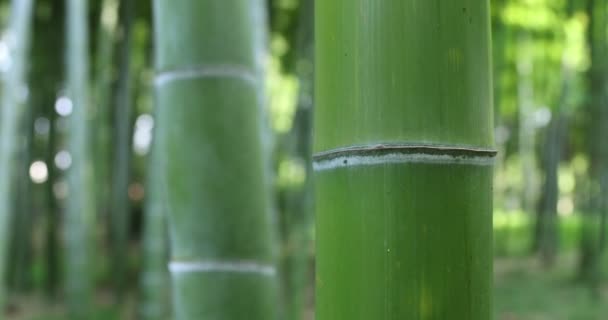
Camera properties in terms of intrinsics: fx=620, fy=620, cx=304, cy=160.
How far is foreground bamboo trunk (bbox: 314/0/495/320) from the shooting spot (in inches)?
18.4

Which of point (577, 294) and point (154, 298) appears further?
point (577, 294)

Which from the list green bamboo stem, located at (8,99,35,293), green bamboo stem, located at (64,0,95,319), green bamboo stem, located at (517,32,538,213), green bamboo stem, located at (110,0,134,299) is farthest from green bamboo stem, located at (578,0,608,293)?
green bamboo stem, located at (8,99,35,293)

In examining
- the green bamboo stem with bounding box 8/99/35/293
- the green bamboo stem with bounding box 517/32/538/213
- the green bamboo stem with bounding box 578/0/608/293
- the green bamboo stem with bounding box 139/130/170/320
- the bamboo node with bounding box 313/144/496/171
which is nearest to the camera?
the bamboo node with bounding box 313/144/496/171

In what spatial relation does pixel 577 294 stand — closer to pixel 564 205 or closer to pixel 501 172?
pixel 501 172

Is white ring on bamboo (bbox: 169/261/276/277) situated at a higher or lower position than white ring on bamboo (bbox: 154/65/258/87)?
lower

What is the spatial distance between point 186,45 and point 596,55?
312 cm

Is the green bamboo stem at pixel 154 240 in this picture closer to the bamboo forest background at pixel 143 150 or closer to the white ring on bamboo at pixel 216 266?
the bamboo forest background at pixel 143 150

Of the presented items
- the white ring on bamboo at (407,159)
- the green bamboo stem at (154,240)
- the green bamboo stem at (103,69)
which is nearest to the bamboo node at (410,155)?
the white ring on bamboo at (407,159)

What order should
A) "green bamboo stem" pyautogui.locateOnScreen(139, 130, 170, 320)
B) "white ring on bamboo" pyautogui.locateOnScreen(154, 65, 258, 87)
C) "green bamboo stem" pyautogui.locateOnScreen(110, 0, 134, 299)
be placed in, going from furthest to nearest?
"green bamboo stem" pyautogui.locateOnScreen(110, 0, 134, 299)
"green bamboo stem" pyautogui.locateOnScreen(139, 130, 170, 320)
"white ring on bamboo" pyautogui.locateOnScreen(154, 65, 258, 87)

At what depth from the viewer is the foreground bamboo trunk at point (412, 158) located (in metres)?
0.47

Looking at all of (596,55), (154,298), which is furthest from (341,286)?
(596,55)

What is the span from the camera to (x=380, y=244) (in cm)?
47

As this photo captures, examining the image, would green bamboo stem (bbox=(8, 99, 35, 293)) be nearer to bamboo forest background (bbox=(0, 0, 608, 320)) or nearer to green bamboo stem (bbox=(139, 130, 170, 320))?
bamboo forest background (bbox=(0, 0, 608, 320))

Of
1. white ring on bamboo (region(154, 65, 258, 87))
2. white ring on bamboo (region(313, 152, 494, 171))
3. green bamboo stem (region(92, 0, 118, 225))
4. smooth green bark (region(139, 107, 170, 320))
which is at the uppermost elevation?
green bamboo stem (region(92, 0, 118, 225))
